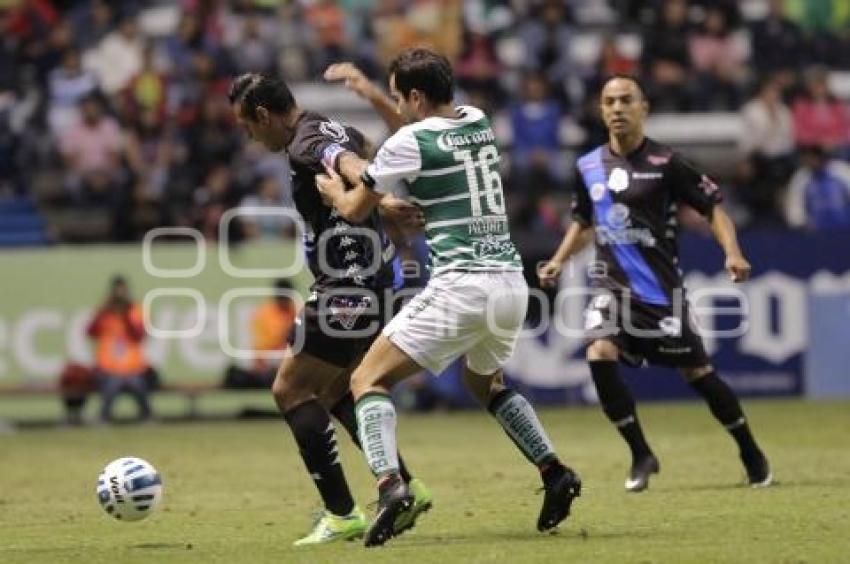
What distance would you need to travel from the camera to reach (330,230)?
1034 centimetres

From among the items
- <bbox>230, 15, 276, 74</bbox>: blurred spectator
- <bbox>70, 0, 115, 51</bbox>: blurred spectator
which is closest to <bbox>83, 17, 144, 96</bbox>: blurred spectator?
<bbox>70, 0, 115, 51</bbox>: blurred spectator

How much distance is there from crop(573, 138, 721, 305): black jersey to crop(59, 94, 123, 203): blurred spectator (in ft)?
36.3

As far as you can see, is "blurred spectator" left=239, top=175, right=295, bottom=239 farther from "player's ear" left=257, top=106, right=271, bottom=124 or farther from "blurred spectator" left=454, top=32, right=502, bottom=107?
"player's ear" left=257, top=106, right=271, bottom=124

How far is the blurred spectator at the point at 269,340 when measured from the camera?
21594 millimetres

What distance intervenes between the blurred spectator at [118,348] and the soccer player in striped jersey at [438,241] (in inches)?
469

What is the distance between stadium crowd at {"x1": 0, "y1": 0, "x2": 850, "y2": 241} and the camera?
23.2m

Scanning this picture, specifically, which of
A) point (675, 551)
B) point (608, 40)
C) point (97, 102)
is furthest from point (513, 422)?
point (608, 40)

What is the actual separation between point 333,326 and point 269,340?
11.4m

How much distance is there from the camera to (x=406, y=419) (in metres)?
21.4

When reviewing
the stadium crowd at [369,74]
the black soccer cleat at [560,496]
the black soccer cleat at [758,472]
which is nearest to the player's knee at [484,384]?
the black soccer cleat at [560,496]

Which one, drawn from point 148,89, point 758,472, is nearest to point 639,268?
point 758,472

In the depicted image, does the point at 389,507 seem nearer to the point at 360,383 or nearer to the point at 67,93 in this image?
the point at 360,383

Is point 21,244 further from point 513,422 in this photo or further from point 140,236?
point 513,422

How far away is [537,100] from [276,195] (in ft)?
12.0
